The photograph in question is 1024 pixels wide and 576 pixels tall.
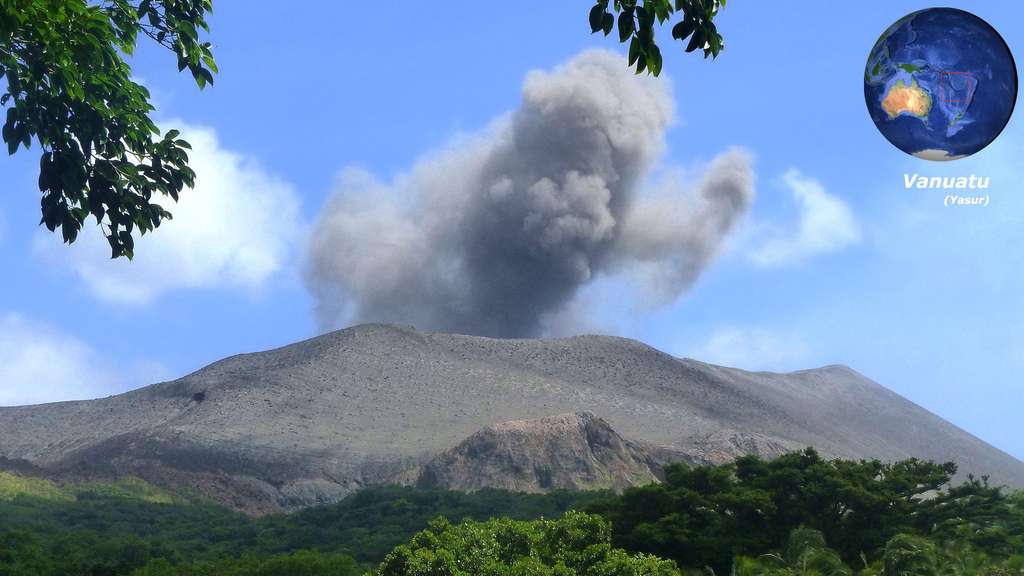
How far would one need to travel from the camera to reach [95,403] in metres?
130

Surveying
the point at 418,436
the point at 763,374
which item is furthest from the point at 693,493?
the point at 763,374

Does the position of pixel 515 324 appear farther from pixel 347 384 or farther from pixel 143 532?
pixel 143 532

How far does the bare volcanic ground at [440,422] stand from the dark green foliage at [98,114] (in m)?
78.2

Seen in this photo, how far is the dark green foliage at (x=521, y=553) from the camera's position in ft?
89.8

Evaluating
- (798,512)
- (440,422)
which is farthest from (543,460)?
(798,512)

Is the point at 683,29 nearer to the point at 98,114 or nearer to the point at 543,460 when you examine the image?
the point at 98,114

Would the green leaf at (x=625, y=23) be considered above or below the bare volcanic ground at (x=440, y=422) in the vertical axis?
below

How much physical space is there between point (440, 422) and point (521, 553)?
87797mm

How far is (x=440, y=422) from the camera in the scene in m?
116

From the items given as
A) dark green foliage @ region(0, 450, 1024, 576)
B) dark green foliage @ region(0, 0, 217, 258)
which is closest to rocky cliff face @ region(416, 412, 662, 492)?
dark green foliage @ region(0, 450, 1024, 576)

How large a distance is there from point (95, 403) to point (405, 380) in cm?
3651

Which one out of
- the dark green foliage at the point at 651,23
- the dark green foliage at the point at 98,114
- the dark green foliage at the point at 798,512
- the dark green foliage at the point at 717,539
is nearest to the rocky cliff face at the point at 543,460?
the dark green foliage at the point at 717,539

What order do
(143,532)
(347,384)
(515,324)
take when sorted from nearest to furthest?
(143,532), (347,384), (515,324)

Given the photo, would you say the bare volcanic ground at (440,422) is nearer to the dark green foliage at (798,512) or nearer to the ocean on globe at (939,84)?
the dark green foliage at (798,512)
